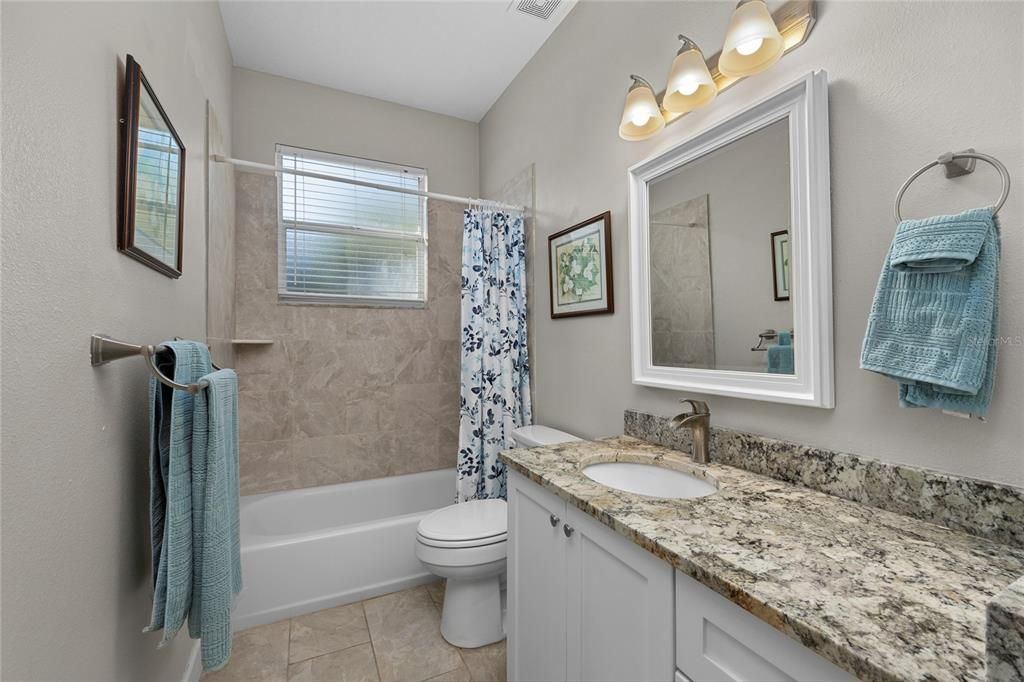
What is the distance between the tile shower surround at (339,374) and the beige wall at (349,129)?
260mm

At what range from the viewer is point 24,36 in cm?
61

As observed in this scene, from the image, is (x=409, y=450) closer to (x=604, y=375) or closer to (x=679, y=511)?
(x=604, y=375)

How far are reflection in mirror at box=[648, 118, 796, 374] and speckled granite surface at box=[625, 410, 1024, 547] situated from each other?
213mm

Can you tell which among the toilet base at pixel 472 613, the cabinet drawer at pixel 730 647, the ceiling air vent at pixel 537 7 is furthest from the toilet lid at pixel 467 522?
the ceiling air vent at pixel 537 7

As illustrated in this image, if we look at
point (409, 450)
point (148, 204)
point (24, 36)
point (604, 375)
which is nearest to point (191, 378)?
point (148, 204)

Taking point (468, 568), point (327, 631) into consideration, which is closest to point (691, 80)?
point (468, 568)

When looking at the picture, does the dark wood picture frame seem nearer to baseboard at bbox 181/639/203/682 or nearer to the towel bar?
the towel bar

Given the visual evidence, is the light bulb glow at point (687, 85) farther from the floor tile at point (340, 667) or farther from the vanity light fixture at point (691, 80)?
the floor tile at point (340, 667)

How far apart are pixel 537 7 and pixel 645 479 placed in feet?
6.83

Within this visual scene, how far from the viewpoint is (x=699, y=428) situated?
1.27 metres

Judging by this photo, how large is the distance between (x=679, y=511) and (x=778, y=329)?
0.57 m

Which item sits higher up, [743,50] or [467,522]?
[743,50]

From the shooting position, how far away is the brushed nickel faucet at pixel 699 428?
1.26 metres

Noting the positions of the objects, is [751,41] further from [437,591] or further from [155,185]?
[437,591]
